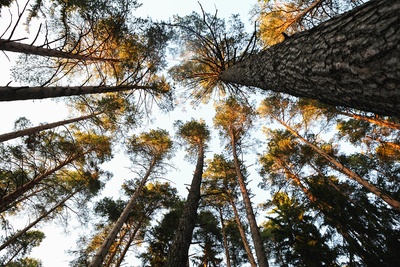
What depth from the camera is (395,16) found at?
1062mm

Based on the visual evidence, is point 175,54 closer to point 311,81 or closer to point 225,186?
point 311,81

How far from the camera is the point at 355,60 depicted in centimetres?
126

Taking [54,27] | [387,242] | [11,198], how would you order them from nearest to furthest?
[387,242], [11,198], [54,27]

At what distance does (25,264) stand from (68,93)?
1974 centimetres

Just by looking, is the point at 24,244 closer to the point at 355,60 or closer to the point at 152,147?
the point at 152,147

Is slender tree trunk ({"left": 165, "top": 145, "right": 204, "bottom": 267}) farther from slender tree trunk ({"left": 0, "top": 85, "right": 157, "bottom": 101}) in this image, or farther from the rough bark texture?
slender tree trunk ({"left": 0, "top": 85, "right": 157, "bottom": 101})

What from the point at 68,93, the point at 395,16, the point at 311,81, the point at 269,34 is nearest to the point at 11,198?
the point at 68,93

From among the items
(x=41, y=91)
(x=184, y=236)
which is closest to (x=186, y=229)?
(x=184, y=236)

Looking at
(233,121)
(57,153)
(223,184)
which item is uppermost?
(233,121)

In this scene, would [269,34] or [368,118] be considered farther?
[368,118]

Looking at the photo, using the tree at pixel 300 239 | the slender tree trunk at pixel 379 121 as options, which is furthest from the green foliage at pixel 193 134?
the slender tree trunk at pixel 379 121

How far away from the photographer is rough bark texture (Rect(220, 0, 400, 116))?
1.07m

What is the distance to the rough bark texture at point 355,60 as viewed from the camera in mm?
1074

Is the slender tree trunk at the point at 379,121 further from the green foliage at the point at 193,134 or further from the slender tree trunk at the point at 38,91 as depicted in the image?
the slender tree trunk at the point at 38,91
